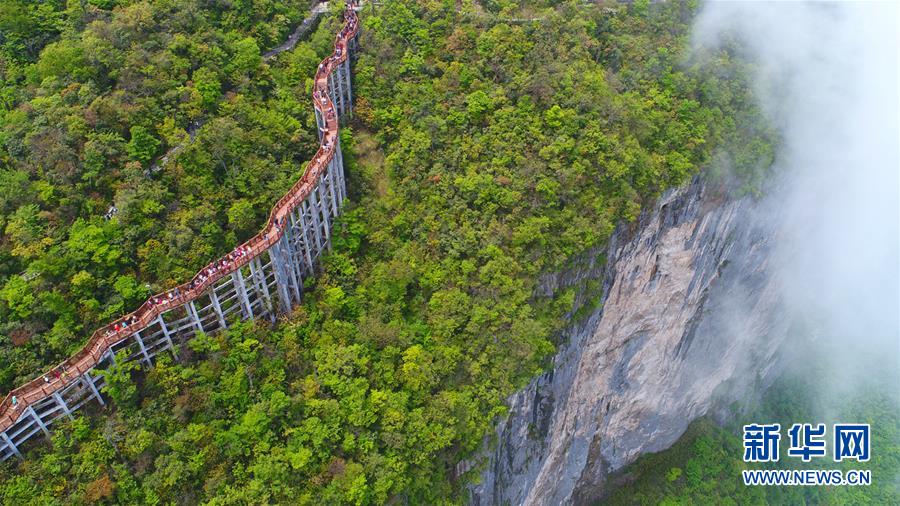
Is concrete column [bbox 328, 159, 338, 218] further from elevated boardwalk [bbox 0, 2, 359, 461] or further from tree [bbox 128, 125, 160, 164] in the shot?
tree [bbox 128, 125, 160, 164]

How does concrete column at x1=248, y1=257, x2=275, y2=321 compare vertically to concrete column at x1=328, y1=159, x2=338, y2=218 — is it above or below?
below

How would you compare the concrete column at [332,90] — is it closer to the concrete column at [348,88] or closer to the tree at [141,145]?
the concrete column at [348,88]

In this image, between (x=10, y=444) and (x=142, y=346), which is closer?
(x=10, y=444)

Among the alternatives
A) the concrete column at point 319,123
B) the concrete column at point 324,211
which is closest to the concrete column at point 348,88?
the concrete column at point 319,123

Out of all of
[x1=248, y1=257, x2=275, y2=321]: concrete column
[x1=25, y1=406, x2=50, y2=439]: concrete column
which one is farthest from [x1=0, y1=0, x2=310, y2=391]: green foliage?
[x1=248, y1=257, x2=275, y2=321]: concrete column

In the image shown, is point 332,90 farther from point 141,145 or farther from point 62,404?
point 62,404

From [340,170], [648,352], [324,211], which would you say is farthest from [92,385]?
[648,352]
